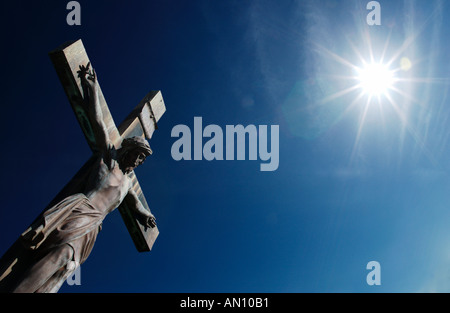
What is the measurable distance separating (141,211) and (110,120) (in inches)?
77.0

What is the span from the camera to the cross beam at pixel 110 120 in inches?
206

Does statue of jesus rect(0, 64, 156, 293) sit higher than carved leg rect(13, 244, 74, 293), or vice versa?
statue of jesus rect(0, 64, 156, 293)

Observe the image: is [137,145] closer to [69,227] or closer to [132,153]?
[132,153]

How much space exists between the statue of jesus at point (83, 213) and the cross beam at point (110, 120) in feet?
0.49

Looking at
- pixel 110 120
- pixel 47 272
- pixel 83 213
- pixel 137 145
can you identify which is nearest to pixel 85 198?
pixel 83 213

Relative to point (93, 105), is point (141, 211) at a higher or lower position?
lower

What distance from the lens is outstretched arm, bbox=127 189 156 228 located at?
643 cm

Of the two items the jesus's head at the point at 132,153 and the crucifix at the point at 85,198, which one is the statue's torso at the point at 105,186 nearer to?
the crucifix at the point at 85,198

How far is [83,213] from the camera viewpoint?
4.68 m

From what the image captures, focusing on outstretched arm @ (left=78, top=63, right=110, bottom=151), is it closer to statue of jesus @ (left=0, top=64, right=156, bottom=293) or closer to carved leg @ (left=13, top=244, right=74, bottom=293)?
statue of jesus @ (left=0, top=64, right=156, bottom=293)

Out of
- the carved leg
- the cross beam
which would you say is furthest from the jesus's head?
the carved leg
